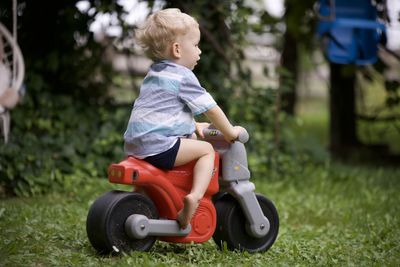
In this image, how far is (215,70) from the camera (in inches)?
254

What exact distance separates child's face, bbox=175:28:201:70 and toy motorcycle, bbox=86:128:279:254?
40 centimetres

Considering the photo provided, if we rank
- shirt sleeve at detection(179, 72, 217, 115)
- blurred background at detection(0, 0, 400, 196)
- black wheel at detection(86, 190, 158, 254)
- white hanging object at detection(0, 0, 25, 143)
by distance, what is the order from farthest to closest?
blurred background at detection(0, 0, 400, 196), white hanging object at detection(0, 0, 25, 143), shirt sleeve at detection(179, 72, 217, 115), black wheel at detection(86, 190, 158, 254)

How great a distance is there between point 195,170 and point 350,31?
376 cm

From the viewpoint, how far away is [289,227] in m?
4.46

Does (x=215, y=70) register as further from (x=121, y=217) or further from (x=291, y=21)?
(x=121, y=217)

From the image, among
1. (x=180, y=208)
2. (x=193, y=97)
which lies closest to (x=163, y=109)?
(x=193, y=97)

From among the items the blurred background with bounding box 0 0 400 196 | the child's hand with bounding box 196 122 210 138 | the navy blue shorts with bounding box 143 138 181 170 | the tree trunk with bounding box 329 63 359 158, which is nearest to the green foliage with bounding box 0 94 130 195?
the blurred background with bounding box 0 0 400 196

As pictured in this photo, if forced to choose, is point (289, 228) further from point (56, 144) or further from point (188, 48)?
point (56, 144)

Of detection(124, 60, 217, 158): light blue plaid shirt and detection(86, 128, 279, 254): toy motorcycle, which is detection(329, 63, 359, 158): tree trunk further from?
detection(124, 60, 217, 158): light blue plaid shirt

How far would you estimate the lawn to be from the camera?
3.30 metres

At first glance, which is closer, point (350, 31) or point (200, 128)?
point (200, 128)

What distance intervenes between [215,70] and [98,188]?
1799 mm

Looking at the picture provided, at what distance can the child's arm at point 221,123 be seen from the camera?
3305 mm

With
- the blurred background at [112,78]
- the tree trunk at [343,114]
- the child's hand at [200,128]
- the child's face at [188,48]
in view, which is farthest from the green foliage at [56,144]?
the tree trunk at [343,114]
